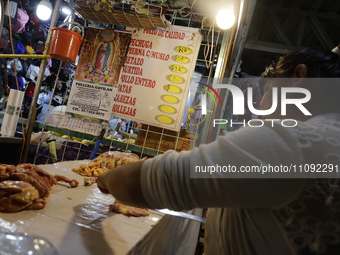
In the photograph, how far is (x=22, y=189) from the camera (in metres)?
1.24

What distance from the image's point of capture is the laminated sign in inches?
141

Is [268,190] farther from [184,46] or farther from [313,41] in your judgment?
[313,41]

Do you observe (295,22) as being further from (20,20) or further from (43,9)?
(20,20)

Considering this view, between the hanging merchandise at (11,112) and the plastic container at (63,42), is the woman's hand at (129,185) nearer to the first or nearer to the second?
the plastic container at (63,42)

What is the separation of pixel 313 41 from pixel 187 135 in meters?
4.96

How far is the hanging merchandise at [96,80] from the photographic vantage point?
3.74 m

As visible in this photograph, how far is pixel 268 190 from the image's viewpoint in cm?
67

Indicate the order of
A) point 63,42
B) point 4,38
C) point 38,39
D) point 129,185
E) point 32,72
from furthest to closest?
point 32,72
point 38,39
point 4,38
point 63,42
point 129,185

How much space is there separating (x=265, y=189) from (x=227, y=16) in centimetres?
279

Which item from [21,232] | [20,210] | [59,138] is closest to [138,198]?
[21,232]

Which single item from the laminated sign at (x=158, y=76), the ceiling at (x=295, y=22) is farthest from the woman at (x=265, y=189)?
the ceiling at (x=295, y=22)

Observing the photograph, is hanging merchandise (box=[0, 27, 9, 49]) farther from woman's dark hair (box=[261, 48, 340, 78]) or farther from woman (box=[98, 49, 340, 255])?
woman's dark hair (box=[261, 48, 340, 78])

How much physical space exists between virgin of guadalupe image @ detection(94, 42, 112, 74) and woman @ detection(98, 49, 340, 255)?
3.31 meters

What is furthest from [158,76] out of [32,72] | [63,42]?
[32,72]
